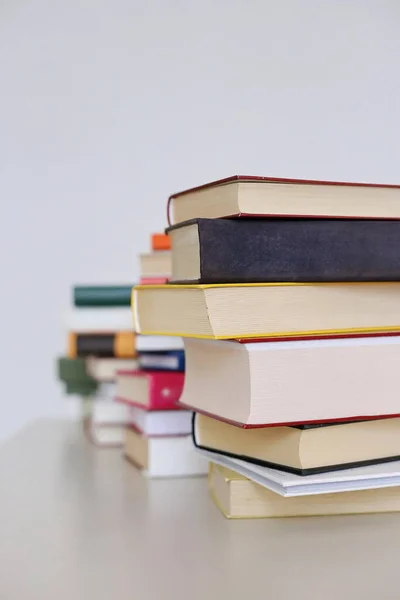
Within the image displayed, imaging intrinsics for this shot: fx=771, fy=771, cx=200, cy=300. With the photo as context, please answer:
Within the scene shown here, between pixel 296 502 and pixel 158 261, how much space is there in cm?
33

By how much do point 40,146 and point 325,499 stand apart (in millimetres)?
1083

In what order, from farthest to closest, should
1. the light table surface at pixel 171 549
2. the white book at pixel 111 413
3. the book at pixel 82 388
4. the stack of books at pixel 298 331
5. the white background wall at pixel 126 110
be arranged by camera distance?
1. the white background wall at pixel 126 110
2. the book at pixel 82 388
3. the white book at pixel 111 413
4. the stack of books at pixel 298 331
5. the light table surface at pixel 171 549

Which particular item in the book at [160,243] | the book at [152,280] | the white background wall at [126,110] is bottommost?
the book at [152,280]

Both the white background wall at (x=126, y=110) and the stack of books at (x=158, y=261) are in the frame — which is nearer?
the stack of books at (x=158, y=261)

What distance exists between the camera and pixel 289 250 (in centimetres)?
59

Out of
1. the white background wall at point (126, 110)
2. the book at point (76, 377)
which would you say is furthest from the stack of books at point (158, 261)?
the white background wall at point (126, 110)

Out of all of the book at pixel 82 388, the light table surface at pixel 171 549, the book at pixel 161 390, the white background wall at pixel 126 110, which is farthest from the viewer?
the white background wall at pixel 126 110

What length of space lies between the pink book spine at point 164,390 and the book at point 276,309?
0.15m

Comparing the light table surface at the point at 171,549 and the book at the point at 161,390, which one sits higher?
the book at the point at 161,390

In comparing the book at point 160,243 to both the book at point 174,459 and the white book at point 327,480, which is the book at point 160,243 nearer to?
the book at point 174,459

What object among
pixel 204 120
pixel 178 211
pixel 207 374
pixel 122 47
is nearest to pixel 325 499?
pixel 207 374

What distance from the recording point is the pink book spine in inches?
31.6

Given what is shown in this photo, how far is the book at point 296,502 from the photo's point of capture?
0.62 metres

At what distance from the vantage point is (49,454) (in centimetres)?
99
